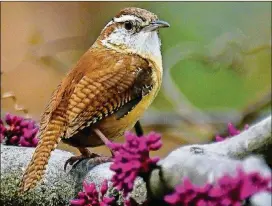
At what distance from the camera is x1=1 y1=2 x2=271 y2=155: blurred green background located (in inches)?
163

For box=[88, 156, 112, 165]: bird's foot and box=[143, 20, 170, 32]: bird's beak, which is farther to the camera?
box=[143, 20, 170, 32]: bird's beak

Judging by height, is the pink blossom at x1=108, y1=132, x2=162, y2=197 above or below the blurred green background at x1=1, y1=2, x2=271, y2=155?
above

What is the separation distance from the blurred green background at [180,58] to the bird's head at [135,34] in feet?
1.73

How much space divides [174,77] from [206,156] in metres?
4.09

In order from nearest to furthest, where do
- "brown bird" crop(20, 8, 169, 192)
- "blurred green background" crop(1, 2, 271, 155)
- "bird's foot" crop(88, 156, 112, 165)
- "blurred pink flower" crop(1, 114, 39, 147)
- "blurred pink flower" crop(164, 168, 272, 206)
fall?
1. "blurred pink flower" crop(164, 168, 272, 206)
2. "bird's foot" crop(88, 156, 112, 165)
3. "brown bird" crop(20, 8, 169, 192)
4. "blurred pink flower" crop(1, 114, 39, 147)
5. "blurred green background" crop(1, 2, 271, 155)

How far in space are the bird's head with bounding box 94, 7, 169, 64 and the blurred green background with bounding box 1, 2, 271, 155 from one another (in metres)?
0.53

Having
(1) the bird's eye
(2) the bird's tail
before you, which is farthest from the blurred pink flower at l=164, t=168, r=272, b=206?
(1) the bird's eye

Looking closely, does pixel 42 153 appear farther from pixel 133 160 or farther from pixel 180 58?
pixel 180 58

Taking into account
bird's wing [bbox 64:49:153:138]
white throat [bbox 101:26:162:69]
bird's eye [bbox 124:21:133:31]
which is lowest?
bird's wing [bbox 64:49:153:138]

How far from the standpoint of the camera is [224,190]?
1655mm

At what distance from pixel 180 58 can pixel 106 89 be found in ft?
4.60

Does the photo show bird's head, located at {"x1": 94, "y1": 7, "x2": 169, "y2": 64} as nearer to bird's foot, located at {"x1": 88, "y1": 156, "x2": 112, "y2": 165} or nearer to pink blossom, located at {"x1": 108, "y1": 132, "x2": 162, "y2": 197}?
bird's foot, located at {"x1": 88, "y1": 156, "x2": 112, "y2": 165}

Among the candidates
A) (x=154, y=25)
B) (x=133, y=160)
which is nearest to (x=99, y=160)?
(x=133, y=160)

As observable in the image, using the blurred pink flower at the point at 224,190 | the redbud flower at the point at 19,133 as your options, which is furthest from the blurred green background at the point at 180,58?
the blurred pink flower at the point at 224,190
